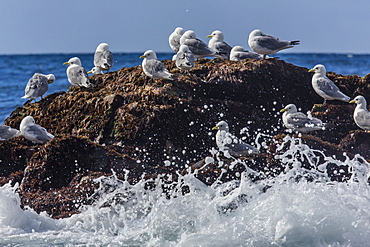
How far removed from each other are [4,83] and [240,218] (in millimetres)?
18237

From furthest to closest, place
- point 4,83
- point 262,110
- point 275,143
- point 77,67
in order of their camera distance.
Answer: point 4,83
point 77,67
point 262,110
point 275,143

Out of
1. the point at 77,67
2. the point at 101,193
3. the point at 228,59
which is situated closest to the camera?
the point at 101,193

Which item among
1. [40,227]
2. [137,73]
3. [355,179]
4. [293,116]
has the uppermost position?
[137,73]

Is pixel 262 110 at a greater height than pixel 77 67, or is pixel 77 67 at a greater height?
pixel 77 67

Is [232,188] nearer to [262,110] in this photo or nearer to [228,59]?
[262,110]

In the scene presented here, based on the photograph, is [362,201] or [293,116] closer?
[362,201]

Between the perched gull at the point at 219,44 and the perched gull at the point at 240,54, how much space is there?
0.48 meters

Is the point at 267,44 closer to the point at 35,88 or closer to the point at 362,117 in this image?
the point at 362,117

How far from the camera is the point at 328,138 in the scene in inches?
364

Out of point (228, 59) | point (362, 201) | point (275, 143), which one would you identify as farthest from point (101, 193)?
point (228, 59)

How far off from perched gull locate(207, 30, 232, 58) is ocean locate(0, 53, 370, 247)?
3.78 meters

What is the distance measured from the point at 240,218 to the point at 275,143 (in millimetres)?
2017

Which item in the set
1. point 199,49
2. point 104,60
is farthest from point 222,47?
point 104,60

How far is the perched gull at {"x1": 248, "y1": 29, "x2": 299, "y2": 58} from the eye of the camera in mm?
10875
